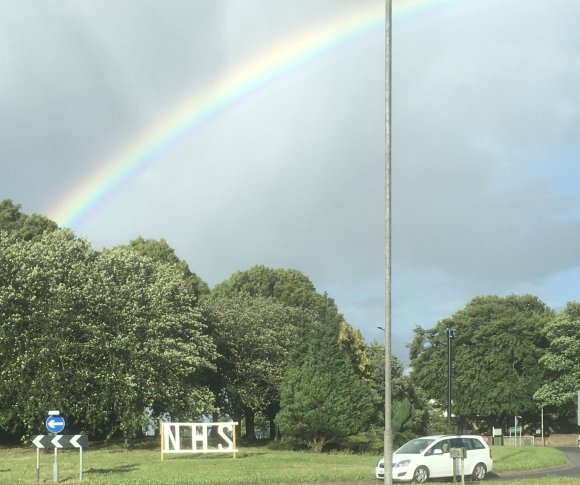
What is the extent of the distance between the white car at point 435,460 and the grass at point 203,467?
1.15 metres

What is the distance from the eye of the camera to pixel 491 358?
83.7m

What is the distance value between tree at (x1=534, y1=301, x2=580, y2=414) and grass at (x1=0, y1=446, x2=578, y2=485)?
35.5 metres

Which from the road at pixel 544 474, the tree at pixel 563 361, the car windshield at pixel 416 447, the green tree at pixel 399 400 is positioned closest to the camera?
the car windshield at pixel 416 447

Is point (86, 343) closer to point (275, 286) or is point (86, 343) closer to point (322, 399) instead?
point (322, 399)

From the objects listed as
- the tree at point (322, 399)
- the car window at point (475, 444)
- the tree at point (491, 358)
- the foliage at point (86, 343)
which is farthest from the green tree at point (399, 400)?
the car window at point (475, 444)

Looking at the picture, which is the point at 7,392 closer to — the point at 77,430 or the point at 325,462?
the point at 77,430

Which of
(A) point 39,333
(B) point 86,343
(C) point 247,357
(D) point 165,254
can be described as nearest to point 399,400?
(C) point 247,357

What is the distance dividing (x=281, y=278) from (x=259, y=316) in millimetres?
25978

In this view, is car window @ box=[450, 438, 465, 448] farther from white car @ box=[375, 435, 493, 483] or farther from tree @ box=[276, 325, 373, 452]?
tree @ box=[276, 325, 373, 452]

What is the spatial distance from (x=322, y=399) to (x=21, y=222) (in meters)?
31.3

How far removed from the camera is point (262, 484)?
24.9 metres

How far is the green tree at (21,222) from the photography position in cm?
5919

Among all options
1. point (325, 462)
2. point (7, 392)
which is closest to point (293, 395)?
point (325, 462)

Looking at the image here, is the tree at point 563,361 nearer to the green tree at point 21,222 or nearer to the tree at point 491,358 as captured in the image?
the tree at point 491,358
